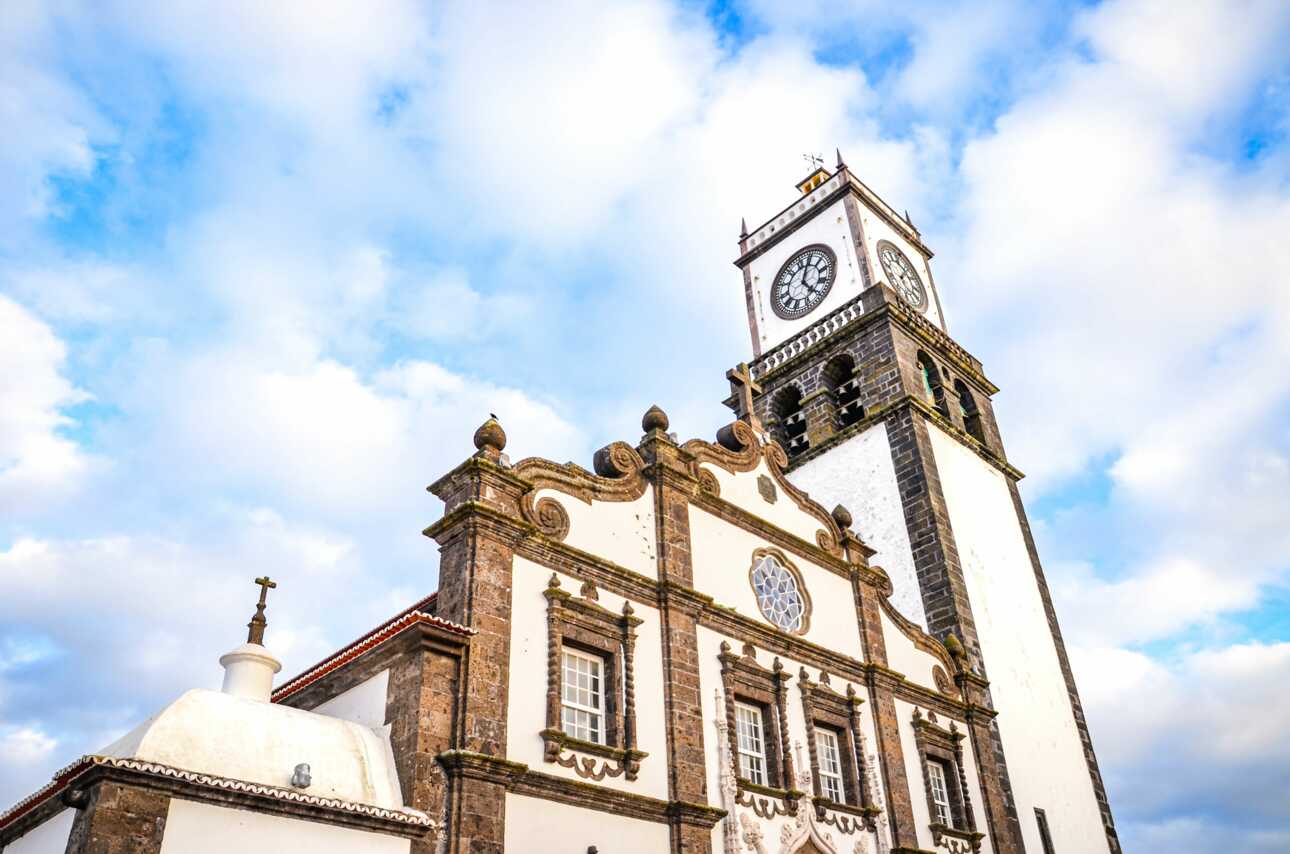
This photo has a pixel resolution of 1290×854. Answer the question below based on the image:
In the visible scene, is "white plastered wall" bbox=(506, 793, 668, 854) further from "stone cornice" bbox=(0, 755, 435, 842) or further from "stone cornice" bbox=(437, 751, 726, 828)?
"stone cornice" bbox=(0, 755, 435, 842)

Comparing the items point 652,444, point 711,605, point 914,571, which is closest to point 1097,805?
point 914,571

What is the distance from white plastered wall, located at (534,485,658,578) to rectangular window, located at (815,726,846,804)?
4415mm

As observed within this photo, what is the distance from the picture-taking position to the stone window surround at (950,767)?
1897cm

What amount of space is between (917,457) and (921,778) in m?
8.61

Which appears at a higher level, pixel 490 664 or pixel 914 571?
pixel 914 571

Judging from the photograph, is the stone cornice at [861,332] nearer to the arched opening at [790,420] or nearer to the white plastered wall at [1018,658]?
the arched opening at [790,420]

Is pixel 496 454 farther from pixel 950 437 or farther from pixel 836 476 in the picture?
pixel 950 437

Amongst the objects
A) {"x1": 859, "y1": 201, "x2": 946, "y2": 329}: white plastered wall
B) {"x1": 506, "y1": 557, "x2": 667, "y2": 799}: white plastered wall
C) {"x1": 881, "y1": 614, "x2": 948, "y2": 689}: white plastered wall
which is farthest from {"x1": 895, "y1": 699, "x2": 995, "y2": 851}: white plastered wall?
{"x1": 859, "y1": 201, "x2": 946, "y2": 329}: white plastered wall

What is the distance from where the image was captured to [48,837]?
1087 centimetres

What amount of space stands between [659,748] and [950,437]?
15598mm

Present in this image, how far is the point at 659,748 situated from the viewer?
1434 cm

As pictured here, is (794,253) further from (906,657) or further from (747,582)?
(747,582)

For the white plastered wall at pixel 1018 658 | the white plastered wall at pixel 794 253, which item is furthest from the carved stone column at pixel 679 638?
the white plastered wall at pixel 794 253

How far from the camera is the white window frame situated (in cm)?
1361
